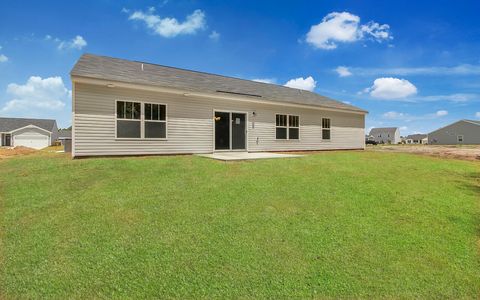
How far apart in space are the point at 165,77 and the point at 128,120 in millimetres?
→ 3422

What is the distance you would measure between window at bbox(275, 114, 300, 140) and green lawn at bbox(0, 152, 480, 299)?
29.8ft

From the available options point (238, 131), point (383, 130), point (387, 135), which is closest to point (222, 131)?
point (238, 131)

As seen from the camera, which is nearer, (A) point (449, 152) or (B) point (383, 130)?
(A) point (449, 152)

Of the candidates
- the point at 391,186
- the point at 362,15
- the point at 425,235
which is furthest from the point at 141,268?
the point at 362,15

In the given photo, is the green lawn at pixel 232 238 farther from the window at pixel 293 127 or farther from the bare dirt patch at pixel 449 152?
the bare dirt patch at pixel 449 152

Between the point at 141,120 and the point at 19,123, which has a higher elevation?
the point at 19,123

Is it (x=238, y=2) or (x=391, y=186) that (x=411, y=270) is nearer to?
(x=391, y=186)

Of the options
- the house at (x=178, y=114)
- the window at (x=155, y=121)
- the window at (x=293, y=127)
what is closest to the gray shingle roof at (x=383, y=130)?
the house at (x=178, y=114)

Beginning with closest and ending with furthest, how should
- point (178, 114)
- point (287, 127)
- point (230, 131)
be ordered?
point (178, 114), point (230, 131), point (287, 127)

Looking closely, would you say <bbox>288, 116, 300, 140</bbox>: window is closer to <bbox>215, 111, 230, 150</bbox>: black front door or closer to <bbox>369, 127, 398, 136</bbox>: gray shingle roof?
<bbox>215, 111, 230, 150</bbox>: black front door

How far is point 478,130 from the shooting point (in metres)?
50.9

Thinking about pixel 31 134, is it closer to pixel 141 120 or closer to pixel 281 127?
pixel 141 120

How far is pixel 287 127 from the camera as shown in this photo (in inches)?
640

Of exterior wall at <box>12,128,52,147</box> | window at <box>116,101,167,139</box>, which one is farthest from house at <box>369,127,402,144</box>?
window at <box>116,101,167,139</box>
